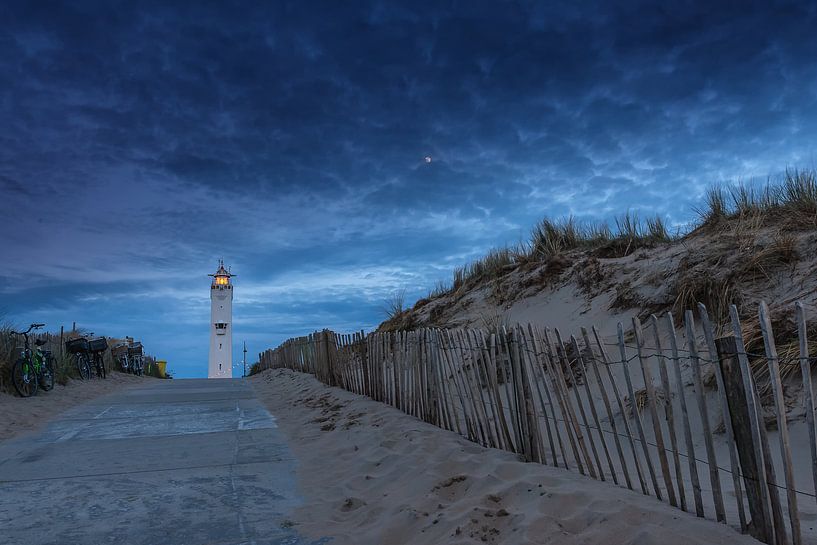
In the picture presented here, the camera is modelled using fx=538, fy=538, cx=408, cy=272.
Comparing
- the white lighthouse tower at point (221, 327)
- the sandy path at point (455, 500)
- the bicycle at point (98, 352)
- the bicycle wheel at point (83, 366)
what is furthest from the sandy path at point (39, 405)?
the white lighthouse tower at point (221, 327)

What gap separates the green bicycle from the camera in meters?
9.23

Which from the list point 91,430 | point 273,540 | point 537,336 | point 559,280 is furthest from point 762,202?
point 91,430

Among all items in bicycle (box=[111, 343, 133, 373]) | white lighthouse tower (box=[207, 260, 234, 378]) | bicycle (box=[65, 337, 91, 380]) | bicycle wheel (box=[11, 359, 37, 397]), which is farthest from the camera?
white lighthouse tower (box=[207, 260, 234, 378])

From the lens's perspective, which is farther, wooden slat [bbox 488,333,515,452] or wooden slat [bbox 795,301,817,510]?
wooden slat [bbox 488,333,515,452]

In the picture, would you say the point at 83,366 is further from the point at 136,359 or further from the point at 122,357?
the point at 136,359

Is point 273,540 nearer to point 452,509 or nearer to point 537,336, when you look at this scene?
point 452,509

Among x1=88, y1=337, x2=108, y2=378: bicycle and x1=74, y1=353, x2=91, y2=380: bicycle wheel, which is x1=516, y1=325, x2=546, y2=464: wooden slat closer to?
x1=74, y1=353, x2=91, y2=380: bicycle wheel

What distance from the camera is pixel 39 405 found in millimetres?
8703

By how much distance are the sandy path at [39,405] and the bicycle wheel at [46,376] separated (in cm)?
13

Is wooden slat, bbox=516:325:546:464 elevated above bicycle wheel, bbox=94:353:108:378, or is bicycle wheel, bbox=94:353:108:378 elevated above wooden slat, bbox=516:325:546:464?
bicycle wheel, bbox=94:353:108:378

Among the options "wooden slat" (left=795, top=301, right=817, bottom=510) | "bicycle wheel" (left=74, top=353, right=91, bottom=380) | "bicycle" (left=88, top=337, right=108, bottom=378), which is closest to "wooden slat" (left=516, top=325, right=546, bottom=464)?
"wooden slat" (left=795, top=301, right=817, bottom=510)

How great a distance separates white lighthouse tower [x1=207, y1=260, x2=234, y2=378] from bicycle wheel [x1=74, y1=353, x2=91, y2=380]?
25379mm

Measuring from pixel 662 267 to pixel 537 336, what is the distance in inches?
141

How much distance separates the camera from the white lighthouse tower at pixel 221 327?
39594 millimetres
